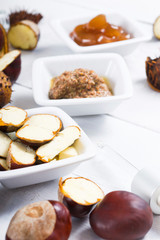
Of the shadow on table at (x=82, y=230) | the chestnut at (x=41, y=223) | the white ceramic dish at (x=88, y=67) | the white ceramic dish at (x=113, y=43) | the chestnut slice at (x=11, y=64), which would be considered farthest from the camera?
the white ceramic dish at (x=113, y=43)

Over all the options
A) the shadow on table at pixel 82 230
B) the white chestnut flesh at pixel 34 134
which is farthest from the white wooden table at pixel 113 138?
the white chestnut flesh at pixel 34 134

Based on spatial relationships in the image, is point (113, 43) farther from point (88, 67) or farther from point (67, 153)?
point (67, 153)

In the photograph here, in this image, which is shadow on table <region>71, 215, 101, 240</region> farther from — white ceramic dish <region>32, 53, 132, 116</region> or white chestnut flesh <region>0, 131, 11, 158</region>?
white ceramic dish <region>32, 53, 132, 116</region>

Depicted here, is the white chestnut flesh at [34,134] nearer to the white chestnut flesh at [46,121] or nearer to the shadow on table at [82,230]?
the white chestnut flesh at [46,121]

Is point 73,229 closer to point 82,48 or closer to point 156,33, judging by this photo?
point 82,48

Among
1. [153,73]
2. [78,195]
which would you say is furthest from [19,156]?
[153,73]
